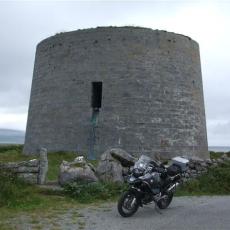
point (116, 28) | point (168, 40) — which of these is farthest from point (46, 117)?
point (168, 40)

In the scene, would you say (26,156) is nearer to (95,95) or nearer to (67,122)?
(67,122)

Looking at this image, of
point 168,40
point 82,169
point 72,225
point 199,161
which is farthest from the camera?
point 168,40

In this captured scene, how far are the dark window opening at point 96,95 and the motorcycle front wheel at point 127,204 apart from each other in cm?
969

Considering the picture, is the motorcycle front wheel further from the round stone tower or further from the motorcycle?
the round stone tower

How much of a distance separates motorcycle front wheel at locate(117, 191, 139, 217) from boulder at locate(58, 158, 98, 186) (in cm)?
264

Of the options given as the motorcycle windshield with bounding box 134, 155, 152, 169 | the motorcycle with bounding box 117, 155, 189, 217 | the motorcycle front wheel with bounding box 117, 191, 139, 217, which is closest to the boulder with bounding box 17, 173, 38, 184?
the motorcycle with bounding box 117, 155, 189, 217

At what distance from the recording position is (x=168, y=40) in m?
17.7

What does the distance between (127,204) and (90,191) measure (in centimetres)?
226

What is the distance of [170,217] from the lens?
7.61 metres

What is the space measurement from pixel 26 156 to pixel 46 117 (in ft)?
6.10

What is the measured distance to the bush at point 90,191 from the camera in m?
Result: 9.51

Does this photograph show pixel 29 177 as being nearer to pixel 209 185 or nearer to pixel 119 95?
pixel 209 185

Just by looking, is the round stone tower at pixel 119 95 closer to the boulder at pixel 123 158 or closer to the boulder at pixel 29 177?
the boulder at pixel 123 158

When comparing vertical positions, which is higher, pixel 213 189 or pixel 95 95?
pixel 95 95
